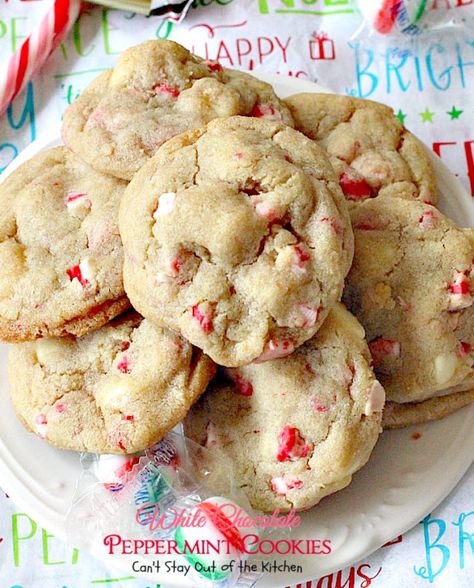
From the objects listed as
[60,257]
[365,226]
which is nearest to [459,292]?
[365,226]

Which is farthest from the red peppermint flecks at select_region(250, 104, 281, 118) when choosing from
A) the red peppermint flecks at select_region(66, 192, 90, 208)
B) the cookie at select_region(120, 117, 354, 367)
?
the red peppermint flecks at select_region(66, 192, 90, 208)

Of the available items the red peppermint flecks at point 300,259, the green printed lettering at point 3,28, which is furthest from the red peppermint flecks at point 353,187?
the green printed lettering at point 3,28

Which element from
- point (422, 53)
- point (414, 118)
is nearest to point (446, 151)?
point (414, 118)

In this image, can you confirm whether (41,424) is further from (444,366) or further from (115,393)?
(444,366)

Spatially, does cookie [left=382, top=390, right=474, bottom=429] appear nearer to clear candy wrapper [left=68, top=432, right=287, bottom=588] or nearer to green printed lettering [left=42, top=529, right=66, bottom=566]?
clear candy wrapper [left=68, top=432, right=287, bottom=588]

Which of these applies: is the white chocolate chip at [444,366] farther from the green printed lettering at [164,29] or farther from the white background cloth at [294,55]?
the green printed lettering at [164,29]

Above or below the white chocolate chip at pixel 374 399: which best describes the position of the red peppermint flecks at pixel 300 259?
above
